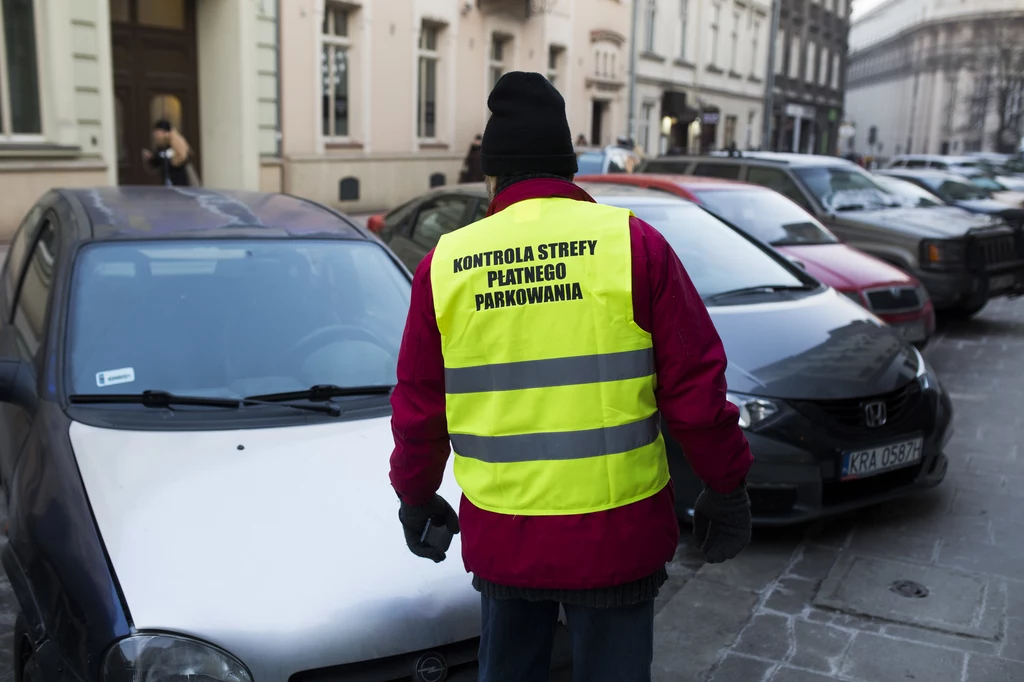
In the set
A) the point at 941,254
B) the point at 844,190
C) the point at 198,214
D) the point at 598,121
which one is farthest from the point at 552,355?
the point at 598,121

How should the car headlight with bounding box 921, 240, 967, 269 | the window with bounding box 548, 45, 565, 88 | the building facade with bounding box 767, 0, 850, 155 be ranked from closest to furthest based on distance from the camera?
the car headlight with bounding box 921, 240, 967, 269 → the window with bounding box 548, 45, 565, 88 → the building facade with bounding box 767, 0, 850, 155

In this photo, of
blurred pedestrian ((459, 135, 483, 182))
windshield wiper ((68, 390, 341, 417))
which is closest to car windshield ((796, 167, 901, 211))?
windshield wiper ((68, 390, 341, 417))

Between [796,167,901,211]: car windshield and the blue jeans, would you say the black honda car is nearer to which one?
the blue jeans

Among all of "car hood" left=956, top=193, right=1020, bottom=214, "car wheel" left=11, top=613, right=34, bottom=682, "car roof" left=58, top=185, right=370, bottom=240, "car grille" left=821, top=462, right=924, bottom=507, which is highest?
"car roof" left=58, top=185, right=370, bottom=240

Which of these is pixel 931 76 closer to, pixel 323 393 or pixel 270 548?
pixel 323 393

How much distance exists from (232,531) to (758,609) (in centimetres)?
222

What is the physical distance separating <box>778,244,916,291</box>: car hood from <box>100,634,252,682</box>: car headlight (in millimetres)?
5699

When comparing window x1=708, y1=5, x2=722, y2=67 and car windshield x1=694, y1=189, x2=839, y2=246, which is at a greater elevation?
window x1=708, y1=5, x2=722, y2=67

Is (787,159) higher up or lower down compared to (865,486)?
higher up

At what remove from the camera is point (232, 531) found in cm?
252

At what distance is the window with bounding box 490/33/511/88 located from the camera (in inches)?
875

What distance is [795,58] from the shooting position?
43.0 meters

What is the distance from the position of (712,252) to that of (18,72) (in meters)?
10.7

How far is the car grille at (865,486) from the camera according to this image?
4262 millimetres
